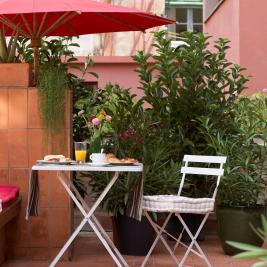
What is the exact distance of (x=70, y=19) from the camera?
661 cm

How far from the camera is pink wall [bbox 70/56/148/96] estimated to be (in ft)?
55.3

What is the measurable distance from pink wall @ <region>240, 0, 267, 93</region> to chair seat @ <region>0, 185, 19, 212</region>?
609cm

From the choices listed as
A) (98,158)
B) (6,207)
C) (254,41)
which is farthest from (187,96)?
(254,41)

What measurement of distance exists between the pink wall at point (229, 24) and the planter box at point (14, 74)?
5895 millimetres

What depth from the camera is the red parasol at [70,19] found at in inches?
210

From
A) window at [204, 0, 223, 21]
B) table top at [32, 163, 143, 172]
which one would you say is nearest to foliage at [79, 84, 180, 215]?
table top at [32, 163, 143, 172]

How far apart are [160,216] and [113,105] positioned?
1334 millimetres

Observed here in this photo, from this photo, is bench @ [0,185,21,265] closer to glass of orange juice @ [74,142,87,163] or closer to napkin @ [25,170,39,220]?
napkin @ [25,170,39,220]

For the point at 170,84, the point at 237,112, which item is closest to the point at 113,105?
the point at 170,84

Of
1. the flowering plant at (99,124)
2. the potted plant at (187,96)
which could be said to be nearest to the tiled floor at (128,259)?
the potted plant at (187,96)

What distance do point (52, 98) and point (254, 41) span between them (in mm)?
5979

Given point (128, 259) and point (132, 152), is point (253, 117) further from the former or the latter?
point (128, 259)

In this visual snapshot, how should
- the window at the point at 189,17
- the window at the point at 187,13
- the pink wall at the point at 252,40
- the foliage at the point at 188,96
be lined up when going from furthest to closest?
the window at the point at 189,17 → the window at the point at 187,13 → the pink wall at the point at 252,40 → the foliage at the point at 188,96

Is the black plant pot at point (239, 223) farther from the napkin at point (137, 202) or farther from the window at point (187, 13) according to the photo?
the window at point (187, 13)
